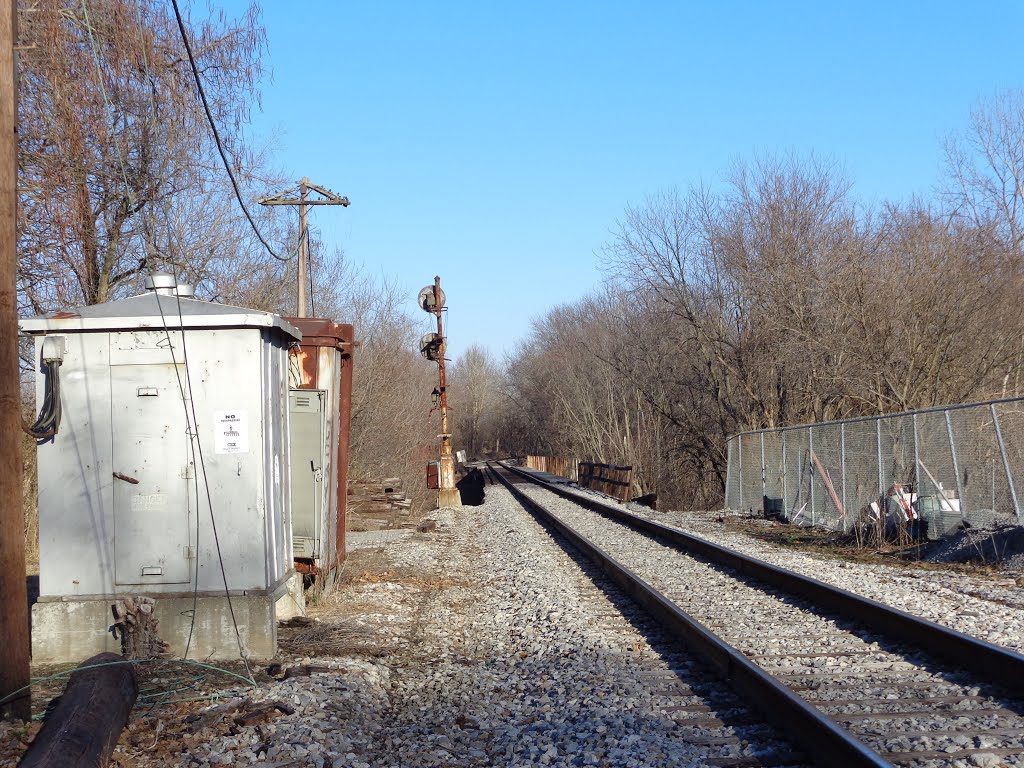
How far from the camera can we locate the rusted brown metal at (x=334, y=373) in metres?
10.5

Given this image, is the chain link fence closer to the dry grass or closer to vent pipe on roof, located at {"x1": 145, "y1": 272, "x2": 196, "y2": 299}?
the dry grass

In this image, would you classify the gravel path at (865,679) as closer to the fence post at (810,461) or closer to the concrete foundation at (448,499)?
A: the fence post at (810,461)

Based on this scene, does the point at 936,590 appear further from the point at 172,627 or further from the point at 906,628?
the point at 172,627

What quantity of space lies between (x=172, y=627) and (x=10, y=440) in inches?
97.6

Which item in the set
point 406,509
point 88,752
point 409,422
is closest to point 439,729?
point 88,752

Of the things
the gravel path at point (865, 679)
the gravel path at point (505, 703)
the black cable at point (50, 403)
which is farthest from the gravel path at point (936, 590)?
the black cable at point (50, 403)

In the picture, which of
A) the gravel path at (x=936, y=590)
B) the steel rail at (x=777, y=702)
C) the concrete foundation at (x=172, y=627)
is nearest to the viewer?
the steel rail at (x=777, y=702)

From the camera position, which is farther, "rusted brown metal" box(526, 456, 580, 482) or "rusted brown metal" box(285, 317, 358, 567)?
"rusted brown metal" box(526, 456, 580, 482)

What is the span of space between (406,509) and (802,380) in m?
14.5

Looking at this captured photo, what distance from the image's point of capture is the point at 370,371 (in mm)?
31125

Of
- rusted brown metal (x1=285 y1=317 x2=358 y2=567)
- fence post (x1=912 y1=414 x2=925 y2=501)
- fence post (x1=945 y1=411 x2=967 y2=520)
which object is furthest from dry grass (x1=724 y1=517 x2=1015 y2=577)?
rusted brown metal (x1=285 y1=317 x2=358 y2=567)

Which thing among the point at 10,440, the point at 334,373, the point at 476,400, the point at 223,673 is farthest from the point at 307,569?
the point at 476,400

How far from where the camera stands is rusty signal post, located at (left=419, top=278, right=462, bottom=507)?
86.2 ft

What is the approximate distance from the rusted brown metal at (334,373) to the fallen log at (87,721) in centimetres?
441
